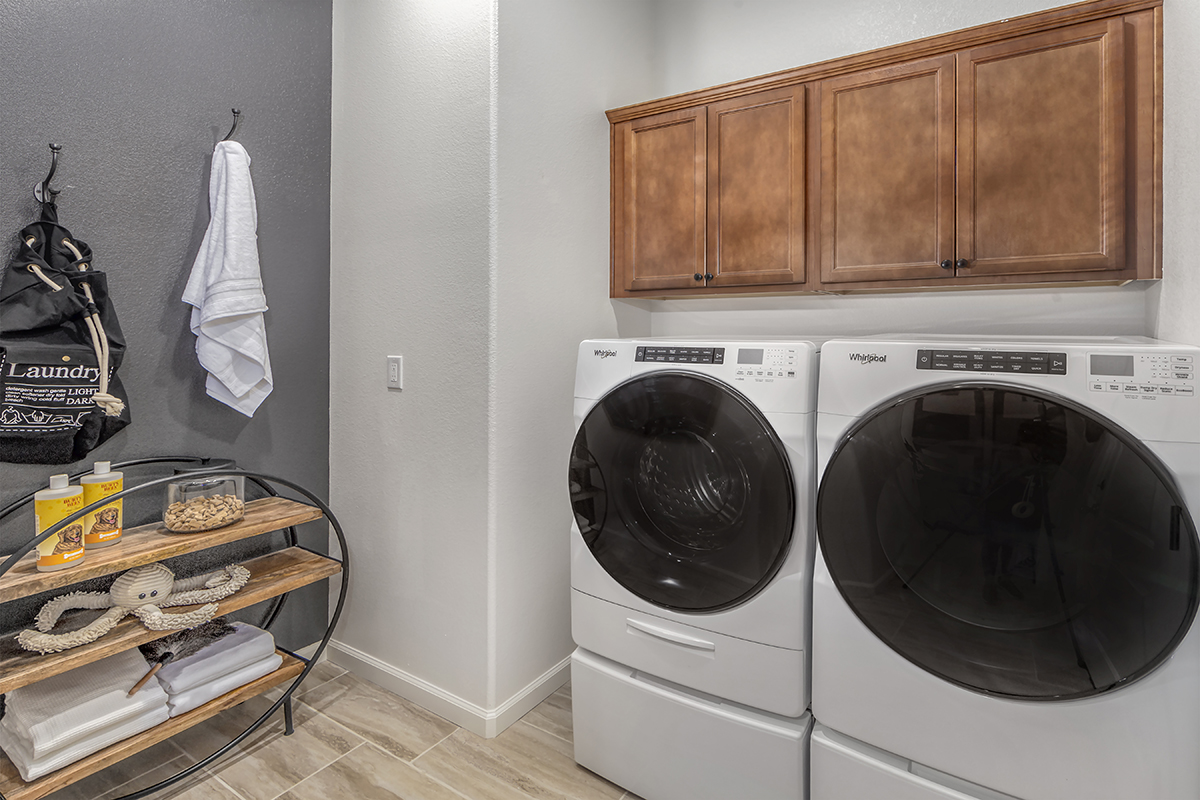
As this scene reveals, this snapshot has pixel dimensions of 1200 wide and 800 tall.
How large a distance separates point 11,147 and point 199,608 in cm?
122

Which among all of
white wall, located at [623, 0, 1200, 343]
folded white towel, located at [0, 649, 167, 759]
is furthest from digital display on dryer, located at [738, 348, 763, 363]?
folded white towel, located at [0, 649, 167, 759]

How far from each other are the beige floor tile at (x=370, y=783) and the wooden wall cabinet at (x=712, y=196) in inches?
64.0

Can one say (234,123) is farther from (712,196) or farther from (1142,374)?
(1142,374)

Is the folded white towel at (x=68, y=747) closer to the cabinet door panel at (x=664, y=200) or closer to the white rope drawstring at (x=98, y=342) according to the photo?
the white rope drawstring at (x=98, y=342)

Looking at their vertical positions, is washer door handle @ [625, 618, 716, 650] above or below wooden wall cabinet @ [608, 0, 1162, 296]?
below

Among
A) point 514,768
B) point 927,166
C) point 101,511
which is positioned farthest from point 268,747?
point 927,166

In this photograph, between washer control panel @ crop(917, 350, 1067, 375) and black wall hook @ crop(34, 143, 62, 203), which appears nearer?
washer control panel @ crop(917, 350, 1067, 375)

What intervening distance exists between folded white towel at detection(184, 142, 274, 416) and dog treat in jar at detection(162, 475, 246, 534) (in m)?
0.27

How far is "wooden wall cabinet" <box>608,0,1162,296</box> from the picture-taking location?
58.2 inches

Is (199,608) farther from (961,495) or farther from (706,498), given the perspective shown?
(961,495)

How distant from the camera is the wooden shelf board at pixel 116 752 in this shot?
1.32 meters

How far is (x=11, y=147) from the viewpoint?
1.52 meters

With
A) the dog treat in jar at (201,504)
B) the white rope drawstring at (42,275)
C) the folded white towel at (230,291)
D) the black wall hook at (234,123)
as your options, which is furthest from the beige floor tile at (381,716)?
the black wall hook at (234,123)

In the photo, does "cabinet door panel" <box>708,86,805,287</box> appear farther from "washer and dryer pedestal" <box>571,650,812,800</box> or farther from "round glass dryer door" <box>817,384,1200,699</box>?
"washer and dryer pedestal" <box>571,650,812,800</box>
